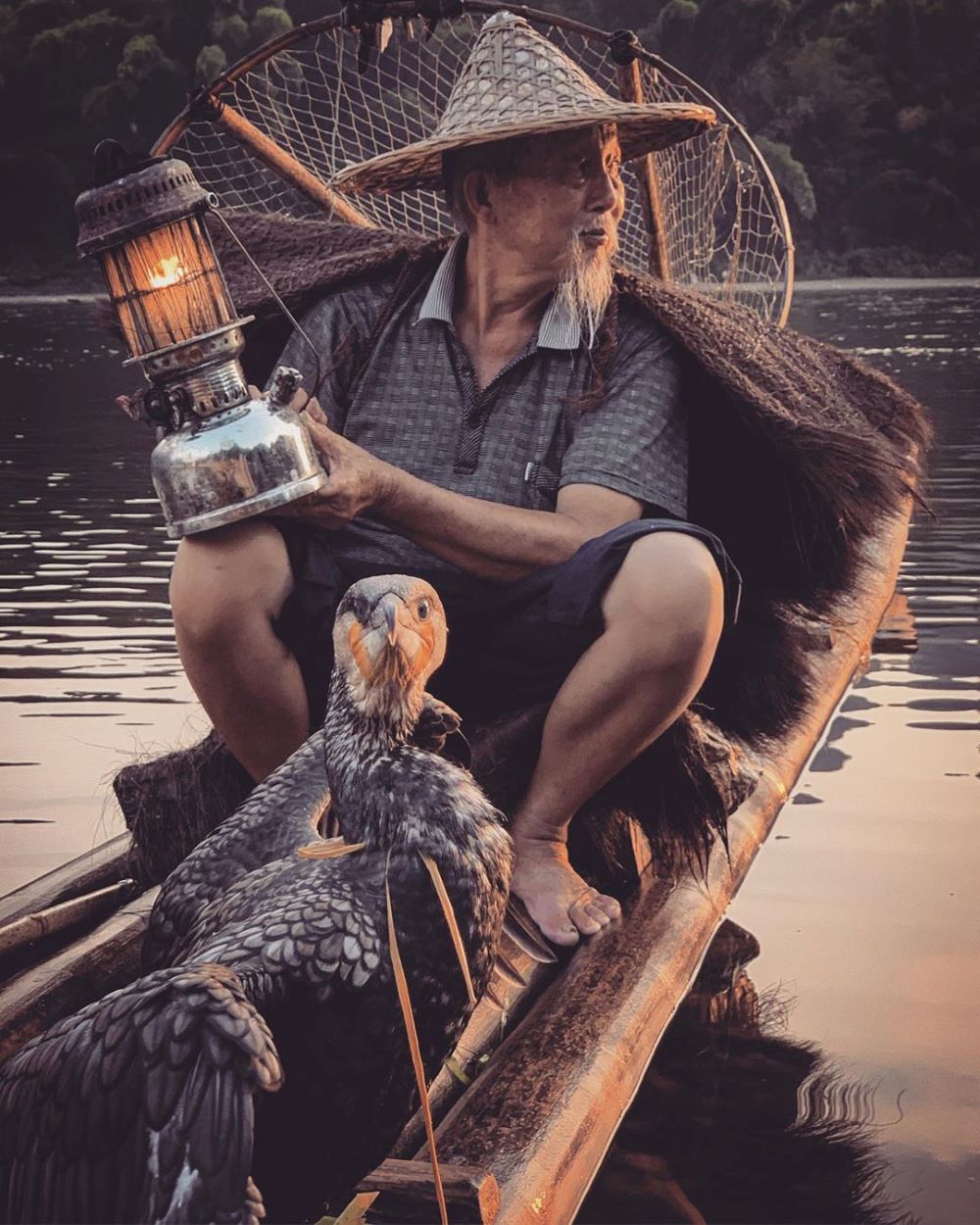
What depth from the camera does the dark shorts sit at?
8.41 feet

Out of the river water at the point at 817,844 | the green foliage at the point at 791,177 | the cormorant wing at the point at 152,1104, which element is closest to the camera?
the cormorant wing at the point at 152,1104

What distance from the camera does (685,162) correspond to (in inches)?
190

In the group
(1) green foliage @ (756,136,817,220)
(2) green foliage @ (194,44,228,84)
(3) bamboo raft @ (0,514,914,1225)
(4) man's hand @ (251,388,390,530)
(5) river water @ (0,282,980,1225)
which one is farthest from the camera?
(1) green foliage @ (756,136,817,220)

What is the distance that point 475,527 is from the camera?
8.45ft

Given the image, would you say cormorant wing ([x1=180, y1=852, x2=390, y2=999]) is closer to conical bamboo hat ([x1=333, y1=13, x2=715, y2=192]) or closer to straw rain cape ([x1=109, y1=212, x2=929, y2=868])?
straw rain cape ([x1=109, y1=212, x2=929, y2=868])

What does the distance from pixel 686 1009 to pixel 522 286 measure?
1.29m

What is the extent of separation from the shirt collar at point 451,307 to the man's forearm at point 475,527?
1.04 ft

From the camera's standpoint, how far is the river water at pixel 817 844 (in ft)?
8.04

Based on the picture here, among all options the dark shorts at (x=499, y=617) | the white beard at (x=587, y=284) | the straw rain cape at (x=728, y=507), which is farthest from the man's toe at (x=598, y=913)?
the white beard at (x=587, y=284)

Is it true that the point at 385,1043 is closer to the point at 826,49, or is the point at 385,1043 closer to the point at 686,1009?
the point at 686,1009

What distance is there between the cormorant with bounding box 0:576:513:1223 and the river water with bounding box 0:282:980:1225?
2.23 ft

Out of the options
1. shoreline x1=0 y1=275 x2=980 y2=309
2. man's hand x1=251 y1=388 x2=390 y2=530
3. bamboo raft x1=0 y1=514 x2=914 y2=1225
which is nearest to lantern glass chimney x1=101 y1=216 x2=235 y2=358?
man's hand x1=251 y1=388 x2=390 y2=530

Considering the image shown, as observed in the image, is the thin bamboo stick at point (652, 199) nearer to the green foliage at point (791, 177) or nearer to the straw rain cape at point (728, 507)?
the straw rain cape at point (728, 507)

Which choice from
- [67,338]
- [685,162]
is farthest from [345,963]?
[67,338]
